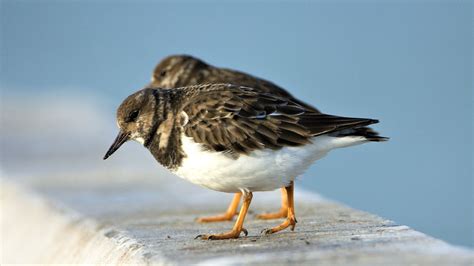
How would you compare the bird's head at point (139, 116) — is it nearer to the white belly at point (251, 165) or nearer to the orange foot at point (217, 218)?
the white belly at point (251, 165)

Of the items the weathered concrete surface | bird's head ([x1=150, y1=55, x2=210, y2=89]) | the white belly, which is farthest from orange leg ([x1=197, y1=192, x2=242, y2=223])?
bird's head ([x1=150, y1=55, x2=210, y2=89])

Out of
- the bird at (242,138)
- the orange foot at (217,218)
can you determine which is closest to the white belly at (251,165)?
the bird at (242,138)

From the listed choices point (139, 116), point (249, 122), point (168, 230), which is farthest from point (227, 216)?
point (249, 122)

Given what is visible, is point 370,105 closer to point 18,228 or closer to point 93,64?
point 93,64

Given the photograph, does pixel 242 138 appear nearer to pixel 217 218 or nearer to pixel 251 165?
pixel 251 165

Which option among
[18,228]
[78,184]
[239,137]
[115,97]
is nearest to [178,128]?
[239,137]

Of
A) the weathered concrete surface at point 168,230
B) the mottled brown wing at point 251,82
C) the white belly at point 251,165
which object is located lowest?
the weathered concrete surface at point 168,230
